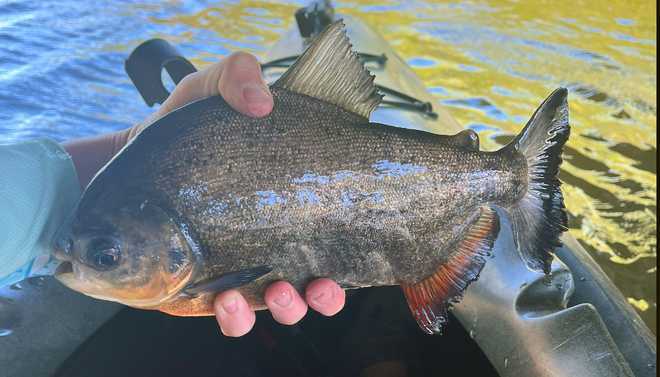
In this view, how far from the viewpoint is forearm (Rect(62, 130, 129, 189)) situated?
2.29 metres

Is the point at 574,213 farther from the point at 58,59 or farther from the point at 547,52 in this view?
the point at 58,59

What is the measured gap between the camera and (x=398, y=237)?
1495 mm

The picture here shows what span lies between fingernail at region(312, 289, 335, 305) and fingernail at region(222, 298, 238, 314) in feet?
0.67

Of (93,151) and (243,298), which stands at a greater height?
(243,298)

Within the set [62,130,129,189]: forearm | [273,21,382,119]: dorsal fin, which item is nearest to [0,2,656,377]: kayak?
[62,130,129,189]: forearm

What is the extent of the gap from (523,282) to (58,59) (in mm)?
4554

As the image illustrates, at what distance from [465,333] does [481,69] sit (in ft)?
16.0

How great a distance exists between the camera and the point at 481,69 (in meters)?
6.66

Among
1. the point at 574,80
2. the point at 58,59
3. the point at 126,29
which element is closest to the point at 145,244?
the point at 58,59

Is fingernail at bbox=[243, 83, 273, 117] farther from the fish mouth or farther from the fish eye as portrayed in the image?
the fish mouth

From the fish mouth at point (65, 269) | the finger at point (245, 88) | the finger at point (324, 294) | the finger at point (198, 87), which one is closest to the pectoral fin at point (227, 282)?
the finger at point (324, 294)

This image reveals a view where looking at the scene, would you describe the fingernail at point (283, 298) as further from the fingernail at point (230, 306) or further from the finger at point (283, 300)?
the fingernail at point (230, 306)

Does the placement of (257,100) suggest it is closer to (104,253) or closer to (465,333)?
(104,253)

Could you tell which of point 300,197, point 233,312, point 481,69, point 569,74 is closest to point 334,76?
point 300,197
